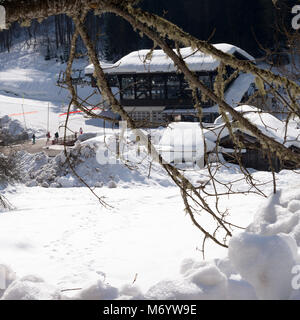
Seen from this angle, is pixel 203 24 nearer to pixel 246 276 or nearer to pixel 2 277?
pixel 2 277

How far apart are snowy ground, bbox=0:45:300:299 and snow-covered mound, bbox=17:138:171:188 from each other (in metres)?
0.07

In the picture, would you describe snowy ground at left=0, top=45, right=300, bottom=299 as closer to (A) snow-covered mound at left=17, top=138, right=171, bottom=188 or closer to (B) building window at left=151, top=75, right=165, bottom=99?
(A) snow-covered mound at left=17, top=138, right=171, bottom=188

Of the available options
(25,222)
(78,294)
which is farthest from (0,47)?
(78,294)

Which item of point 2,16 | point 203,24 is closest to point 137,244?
point 2,16

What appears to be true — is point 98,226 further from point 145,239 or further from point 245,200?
point 245,200

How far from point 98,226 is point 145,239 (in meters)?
1.63

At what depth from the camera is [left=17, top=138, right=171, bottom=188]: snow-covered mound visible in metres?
17.4

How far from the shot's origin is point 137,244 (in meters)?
7.91

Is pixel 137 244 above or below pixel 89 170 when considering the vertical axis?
above

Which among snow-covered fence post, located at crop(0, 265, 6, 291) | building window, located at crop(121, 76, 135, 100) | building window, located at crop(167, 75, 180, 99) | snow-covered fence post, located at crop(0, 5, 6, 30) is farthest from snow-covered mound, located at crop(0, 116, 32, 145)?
snow-covered fence post, located at crop(0, 5, 6, 30)

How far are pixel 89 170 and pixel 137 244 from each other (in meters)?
10.8

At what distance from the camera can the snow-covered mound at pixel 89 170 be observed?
17.4 m

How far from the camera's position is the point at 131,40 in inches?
1667
